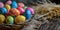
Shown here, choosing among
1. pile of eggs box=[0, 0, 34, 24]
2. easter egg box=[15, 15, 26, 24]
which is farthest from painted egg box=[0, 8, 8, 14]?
easter egg box=[15, 15, 26, 24]

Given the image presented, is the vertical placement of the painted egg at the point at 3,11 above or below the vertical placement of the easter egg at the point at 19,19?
above

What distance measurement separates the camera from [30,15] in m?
1.07

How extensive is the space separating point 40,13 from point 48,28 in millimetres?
276

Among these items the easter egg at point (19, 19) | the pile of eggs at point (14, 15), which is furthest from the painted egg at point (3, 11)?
the easter egg at point (19, 19)

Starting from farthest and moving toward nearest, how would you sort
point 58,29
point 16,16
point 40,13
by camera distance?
point 40,13 < point 16,16 < point 58,29

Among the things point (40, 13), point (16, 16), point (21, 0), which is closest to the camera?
point (16, 16)

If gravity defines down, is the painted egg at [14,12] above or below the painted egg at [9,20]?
above

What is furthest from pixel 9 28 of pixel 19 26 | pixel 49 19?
pixel 49 19

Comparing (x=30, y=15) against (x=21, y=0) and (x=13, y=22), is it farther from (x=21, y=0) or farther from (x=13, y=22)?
(x=21, y=0)

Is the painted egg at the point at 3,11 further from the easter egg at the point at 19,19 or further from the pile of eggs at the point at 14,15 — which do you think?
the easter egg at the point at 19,19

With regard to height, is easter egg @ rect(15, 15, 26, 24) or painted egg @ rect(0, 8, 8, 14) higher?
painted egg @ rect(0, 8, 8, 14)

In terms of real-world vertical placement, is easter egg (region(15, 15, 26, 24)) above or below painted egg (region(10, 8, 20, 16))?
below

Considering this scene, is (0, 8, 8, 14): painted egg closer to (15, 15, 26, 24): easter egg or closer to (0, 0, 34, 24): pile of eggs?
(0, 0, 34, 24): pile of eggs

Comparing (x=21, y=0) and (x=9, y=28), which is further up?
(x=21, y=0)
